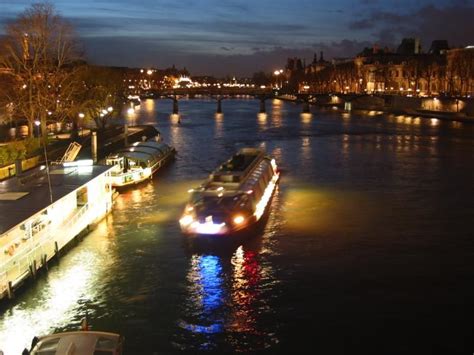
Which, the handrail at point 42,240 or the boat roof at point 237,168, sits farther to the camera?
the boat roof at point 237,168

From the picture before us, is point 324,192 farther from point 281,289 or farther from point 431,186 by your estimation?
point 281,289

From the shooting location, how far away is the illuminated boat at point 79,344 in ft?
32.8

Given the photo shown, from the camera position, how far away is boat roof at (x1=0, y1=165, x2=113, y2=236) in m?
16.3

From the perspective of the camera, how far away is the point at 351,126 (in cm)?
7044

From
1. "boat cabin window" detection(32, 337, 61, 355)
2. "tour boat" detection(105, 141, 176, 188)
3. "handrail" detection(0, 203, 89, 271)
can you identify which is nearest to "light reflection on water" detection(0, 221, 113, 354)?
"handrail" detection(0, 203, 89, 271)

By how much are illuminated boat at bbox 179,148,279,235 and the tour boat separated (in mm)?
5971

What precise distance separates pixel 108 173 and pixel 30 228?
8.13m

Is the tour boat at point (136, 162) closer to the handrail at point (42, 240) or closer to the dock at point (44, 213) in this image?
the dock at point (44, 213)

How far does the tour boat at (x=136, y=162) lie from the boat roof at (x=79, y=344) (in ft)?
53.6

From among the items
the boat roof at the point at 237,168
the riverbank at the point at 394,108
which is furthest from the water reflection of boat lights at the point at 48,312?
the riverbank at the point at 394,108

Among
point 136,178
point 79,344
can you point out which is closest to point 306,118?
point 136,178

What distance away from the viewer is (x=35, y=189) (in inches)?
779

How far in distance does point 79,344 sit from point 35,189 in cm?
1071

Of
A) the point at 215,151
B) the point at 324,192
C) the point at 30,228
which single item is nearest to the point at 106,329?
the point at 30,228
